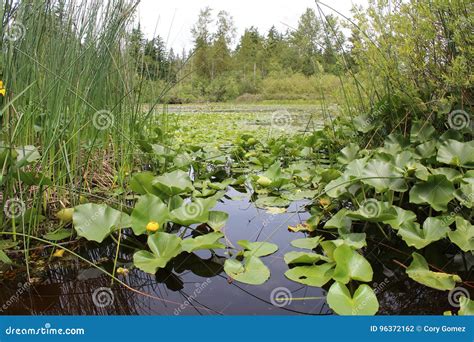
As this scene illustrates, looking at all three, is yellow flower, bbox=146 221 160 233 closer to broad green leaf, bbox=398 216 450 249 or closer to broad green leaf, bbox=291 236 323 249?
broad green leaf, bbox=291 236 323 249

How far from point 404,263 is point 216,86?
14.0m

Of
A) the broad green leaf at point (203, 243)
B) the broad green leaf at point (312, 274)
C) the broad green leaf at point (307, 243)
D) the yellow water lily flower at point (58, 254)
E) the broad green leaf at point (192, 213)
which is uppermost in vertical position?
the broad green leaf at point (192, 213)

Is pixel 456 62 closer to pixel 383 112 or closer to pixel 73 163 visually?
pixel 383 112

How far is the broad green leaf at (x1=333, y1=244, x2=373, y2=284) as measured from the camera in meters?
0.99

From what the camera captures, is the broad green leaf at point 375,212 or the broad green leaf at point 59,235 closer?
the broad green leaf at point 375,212

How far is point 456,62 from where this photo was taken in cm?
146

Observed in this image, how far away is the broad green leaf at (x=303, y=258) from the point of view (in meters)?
1.10

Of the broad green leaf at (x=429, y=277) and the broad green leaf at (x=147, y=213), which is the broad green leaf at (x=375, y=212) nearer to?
the broad green leaf at (x=429, y=277)

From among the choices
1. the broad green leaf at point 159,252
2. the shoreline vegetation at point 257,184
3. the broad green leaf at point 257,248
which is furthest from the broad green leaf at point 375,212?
the broad green leaf at point 159,252

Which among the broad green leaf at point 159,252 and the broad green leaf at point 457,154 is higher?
the broad green leaf at point 457,154

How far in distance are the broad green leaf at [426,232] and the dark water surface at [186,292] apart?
11 centimetres

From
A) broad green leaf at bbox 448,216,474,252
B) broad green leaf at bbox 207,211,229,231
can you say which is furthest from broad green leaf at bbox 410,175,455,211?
broad green leaf at bbox 207,211,229,231

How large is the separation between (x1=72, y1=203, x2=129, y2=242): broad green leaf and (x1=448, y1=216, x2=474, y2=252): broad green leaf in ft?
3.23

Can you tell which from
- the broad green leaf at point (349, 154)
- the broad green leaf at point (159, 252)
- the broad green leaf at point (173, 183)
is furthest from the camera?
the broad green leaf at point (349, 154)
